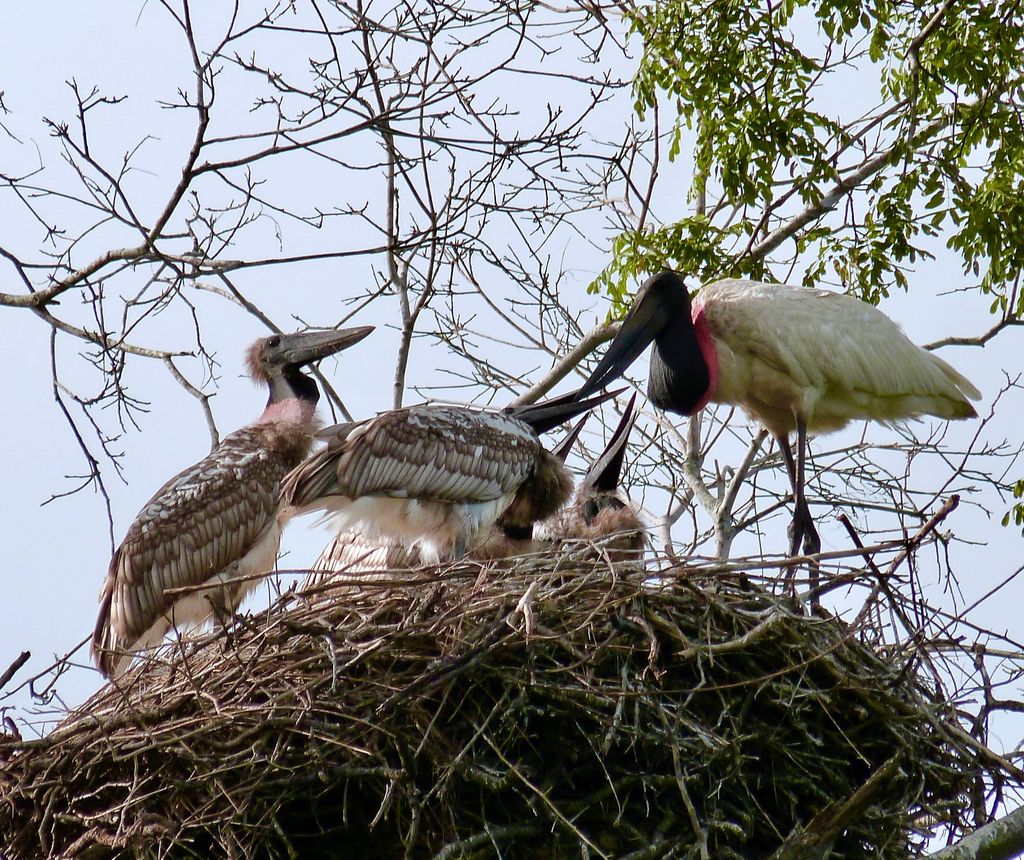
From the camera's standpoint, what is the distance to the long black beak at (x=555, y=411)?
885cm

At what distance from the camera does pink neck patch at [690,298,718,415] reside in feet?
28.1

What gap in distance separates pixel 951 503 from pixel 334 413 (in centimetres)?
471

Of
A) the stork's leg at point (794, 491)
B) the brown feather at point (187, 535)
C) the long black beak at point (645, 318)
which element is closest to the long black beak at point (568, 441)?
the long black beak at point (645, 318)

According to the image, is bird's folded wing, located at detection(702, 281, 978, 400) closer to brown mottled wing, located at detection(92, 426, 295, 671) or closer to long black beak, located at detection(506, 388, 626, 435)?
long black beak, located at detection(506, 388, 626, 435)

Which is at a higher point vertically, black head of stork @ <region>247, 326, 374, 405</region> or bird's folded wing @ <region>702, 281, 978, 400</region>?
black head of stork @ <region>247, 326, 374, 405</region>

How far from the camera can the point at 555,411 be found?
29.0 ft

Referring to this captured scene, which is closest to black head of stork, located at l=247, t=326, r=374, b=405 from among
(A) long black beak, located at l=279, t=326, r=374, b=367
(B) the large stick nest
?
(A) long black beak, located at l=279, t=326, r=374, b=367

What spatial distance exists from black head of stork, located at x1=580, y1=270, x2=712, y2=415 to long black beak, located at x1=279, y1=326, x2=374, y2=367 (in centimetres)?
153

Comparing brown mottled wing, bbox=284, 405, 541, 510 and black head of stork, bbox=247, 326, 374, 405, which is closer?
brown mottled wing, bbox=284, 405, 541, 510

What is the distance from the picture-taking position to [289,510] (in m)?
8.04

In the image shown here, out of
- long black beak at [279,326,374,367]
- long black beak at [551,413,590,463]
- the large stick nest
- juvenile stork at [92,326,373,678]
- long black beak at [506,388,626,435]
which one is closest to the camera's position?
the large stick nest

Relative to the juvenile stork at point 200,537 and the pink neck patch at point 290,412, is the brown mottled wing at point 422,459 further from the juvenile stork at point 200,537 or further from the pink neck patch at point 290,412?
the pink neck patch at point 290,412

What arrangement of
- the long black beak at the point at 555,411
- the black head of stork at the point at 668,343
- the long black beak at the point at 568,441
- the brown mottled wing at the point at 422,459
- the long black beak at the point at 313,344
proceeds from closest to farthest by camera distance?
the brown mottled wing at the point at 422,459, the black head of stork at the point at 668,343, the long black beak at the point at 555,411, the long black beak at the point at 568,441, the long black beak at the point at 313,344

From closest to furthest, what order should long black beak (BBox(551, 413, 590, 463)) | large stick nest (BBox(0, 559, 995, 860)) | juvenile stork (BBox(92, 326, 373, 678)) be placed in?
1. large stick nest (BBox(0, 559, 995, 860))
2. juvenile stork (BBox(92, 326, 373, 678))
3. long black beak (BBox(551, 413, 590, 463))
